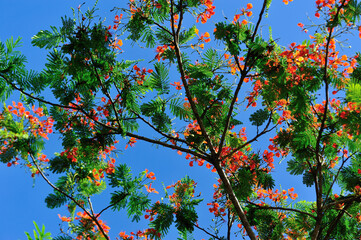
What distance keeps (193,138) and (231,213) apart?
1.37 meters

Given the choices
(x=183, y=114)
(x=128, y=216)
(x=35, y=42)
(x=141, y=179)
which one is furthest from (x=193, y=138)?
(x=35, y=42)

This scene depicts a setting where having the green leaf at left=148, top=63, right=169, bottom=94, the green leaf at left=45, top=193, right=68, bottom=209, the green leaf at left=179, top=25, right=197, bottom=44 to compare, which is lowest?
the green leaf at left=45, top=193, right=68, bottom=209

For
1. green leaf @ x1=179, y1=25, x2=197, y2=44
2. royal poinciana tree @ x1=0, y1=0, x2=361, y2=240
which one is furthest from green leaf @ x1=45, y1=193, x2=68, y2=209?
green leaf @ x1=179, y1=25, x2=197, y2=44

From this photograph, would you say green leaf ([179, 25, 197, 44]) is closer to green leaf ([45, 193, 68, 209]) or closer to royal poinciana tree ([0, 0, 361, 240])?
royal poinciana tree ([0, 0, 361, 240])

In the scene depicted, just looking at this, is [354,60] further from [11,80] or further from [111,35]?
[11,80]

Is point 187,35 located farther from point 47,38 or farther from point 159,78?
point 47,38

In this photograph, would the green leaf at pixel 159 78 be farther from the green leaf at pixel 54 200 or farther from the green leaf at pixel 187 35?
the green leaf at pixel 54 200

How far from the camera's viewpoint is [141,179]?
12.8 feet

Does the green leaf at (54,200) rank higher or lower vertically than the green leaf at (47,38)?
lower

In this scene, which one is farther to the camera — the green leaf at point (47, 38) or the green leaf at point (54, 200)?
the green leaf at point (54, 200)

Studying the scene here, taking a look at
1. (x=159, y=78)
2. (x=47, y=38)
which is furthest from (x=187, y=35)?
(x=47, y=38)

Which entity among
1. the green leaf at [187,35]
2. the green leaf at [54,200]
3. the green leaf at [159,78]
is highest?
the green leaf at [187,35]

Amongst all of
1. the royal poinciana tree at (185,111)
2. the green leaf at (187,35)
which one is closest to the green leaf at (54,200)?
the royal poinciana tree at (185,111)

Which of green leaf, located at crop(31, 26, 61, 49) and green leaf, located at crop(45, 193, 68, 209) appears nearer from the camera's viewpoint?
green leaf, located at crop(31, 26, 61, 49)
